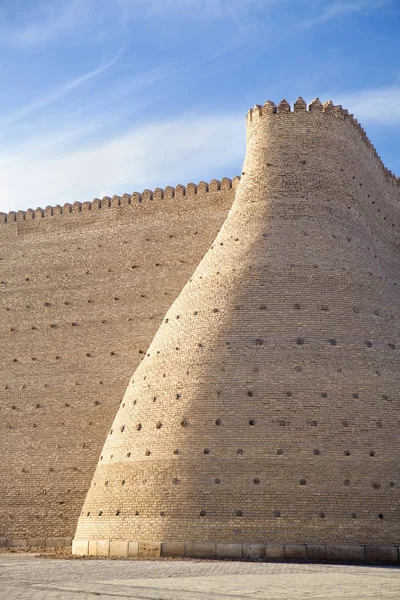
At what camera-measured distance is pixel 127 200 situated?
21391 mm

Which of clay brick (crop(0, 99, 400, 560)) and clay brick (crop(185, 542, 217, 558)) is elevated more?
clay brick (crop(0, 99, 400, 560))

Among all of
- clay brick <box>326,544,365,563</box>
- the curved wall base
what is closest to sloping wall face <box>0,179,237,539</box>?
the curved wall base

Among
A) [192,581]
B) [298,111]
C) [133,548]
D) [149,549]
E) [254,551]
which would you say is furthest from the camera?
[298,111]

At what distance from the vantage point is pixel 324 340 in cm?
1503

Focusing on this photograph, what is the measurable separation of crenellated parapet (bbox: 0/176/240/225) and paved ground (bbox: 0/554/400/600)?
946cm

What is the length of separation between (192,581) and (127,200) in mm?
12623

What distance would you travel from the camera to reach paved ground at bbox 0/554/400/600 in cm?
850

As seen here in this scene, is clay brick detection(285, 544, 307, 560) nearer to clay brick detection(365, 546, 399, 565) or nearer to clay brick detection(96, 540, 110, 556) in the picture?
clay brick detection(365, 546, 399, 565)

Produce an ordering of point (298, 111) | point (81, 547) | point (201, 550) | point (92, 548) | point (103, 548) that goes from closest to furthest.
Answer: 1. point (201, 550)
2. point (103, 548)
3. point (92, 548)
4. point (81, 547)
5. point (298, 111)

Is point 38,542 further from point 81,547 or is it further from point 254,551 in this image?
point 254,551

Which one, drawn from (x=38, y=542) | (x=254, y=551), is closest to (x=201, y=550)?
(x=254, y=551)

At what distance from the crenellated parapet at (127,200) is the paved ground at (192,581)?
9.46 m

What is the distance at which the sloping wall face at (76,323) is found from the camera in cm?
1912

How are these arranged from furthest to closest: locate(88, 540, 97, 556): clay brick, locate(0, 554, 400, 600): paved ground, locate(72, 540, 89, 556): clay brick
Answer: locate(72, 540, 89, 556): clay brick
locate(88, 540, 97, 556): clay brick
locate(0, 554, 400, 600): paved ground
